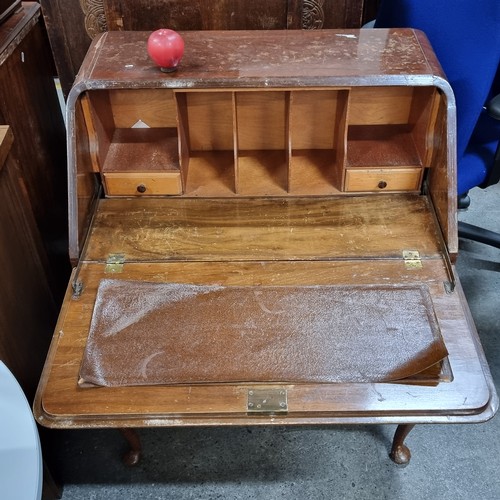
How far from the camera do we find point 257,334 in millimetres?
1295

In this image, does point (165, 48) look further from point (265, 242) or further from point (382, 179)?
point (382, 179)

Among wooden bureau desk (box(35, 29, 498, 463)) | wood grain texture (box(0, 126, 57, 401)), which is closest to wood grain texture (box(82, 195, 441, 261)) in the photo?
wooden bureau desk (box(35, 29, 498, 463))

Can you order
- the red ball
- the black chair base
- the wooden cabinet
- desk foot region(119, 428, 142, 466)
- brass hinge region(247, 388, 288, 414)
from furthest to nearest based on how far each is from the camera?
the black chair base
desk foot region(119, 428, 142, 466)
the wooden cabinet
the red ball
brass hinge region(247, 388, 288, 414)

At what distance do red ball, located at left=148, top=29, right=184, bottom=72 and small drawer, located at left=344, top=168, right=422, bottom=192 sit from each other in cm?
54

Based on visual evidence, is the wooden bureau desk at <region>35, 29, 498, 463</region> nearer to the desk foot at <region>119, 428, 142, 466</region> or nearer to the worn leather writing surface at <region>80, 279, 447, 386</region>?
the worn leather writing surface at <region>80, 279, 447, 386</region>

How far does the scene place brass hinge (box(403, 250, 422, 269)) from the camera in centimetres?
143

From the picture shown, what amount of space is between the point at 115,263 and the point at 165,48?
53 centimetres

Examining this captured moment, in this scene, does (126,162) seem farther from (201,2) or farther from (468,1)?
(468,1)

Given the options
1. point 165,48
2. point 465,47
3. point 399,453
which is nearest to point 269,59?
point 165,48

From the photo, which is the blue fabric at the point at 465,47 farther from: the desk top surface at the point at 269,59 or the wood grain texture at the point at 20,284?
the wood grain texture at the point at 20,284

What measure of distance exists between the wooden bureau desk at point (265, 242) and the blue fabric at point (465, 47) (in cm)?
12

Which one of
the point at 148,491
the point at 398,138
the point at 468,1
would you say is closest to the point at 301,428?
the point at 148,491

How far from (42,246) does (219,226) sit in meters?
0.62

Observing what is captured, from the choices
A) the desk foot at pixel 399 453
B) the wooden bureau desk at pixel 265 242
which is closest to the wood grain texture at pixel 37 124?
the wooden bureau desk at pixel 265 242
